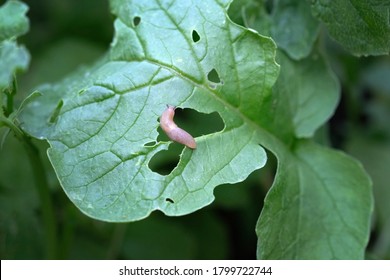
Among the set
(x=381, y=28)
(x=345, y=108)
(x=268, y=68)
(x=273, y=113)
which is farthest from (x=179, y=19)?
(x=345, y=108)

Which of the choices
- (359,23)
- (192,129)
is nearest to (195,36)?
(359,23)

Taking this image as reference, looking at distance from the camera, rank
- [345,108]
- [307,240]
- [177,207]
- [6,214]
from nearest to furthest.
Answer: [177,207]
[307,240]
[6,214]
[345,108]

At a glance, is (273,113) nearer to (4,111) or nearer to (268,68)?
(268,68)

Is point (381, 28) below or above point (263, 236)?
above

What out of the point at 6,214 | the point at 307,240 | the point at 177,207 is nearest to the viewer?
the point at 177,207

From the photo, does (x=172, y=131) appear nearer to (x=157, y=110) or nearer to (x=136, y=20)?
(x=157, y=110)

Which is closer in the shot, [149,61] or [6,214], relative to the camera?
[149,61]
